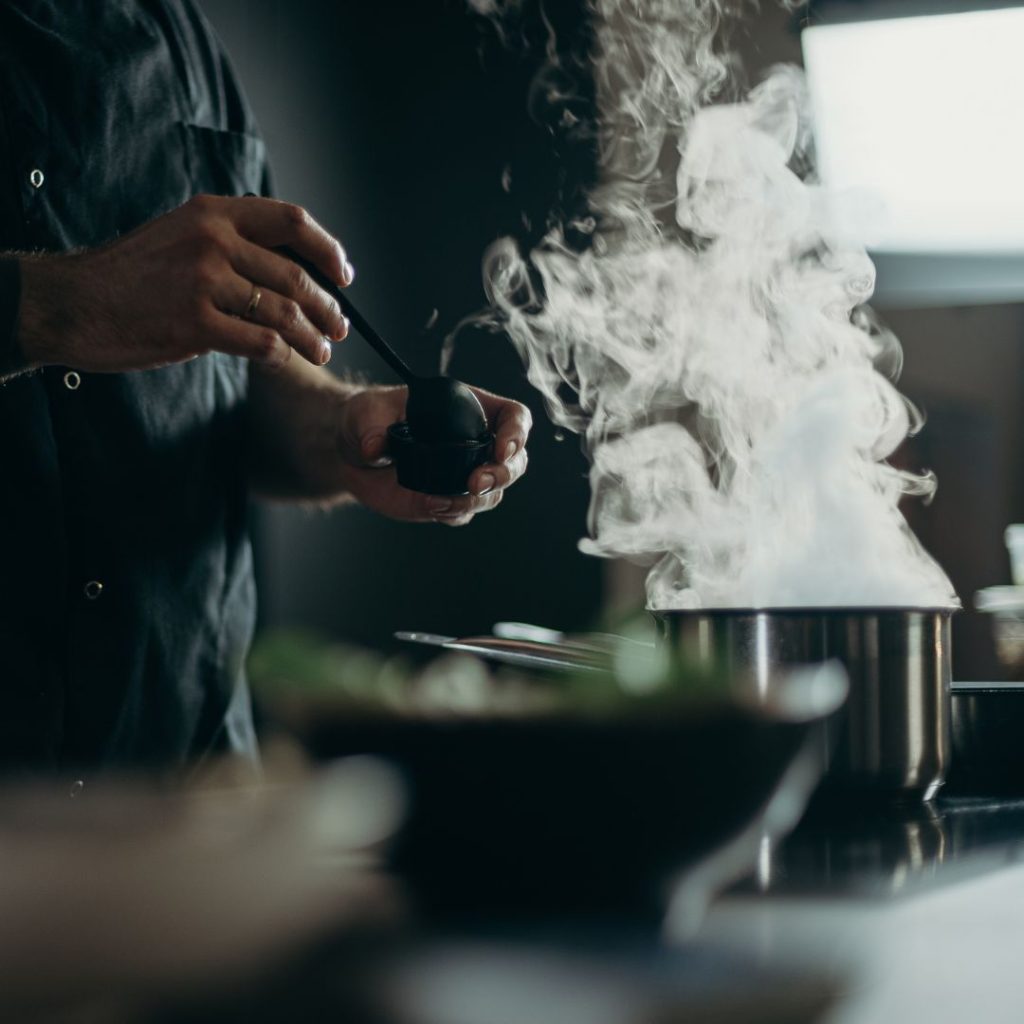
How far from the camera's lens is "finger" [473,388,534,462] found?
1409 mm

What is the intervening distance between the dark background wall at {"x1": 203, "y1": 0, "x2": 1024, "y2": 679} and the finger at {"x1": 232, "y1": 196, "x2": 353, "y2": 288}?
1894 mm

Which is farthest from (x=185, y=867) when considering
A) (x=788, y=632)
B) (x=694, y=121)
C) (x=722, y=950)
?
(x=694, y=121)

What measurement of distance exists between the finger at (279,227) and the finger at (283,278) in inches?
0.6

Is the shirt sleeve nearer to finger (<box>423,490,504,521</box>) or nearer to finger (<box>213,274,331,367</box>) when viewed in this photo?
finger (<box>213,274,331,367</box>)

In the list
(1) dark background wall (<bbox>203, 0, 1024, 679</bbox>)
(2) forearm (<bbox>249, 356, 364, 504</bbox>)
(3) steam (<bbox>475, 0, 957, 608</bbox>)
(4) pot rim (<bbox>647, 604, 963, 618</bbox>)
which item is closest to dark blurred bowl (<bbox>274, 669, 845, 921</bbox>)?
(4) pot rim (<bbox>647, 604, 963, 618</bbox>)

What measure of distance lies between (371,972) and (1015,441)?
3.10 meters

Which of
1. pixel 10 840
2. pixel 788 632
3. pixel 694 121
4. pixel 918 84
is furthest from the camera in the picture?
pixel 918 84

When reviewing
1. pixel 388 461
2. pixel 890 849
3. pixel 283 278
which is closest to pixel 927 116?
pixel 388 461

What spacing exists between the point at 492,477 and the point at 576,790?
886mm

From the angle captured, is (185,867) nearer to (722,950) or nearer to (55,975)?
(55,975)

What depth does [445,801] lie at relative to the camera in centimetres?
52

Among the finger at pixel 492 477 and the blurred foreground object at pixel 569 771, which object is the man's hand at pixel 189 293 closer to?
the finger at pixel 492 477

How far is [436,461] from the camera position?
4.33 feet

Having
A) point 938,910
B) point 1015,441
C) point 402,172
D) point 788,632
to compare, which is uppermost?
point 402,172
